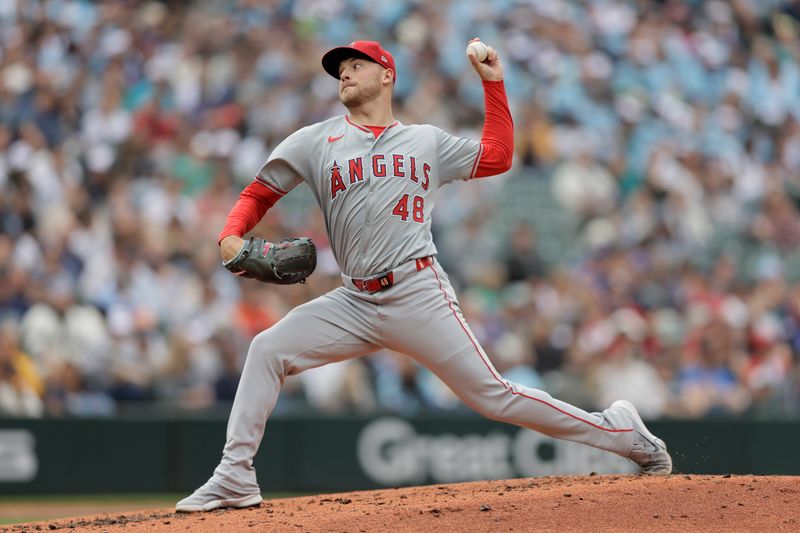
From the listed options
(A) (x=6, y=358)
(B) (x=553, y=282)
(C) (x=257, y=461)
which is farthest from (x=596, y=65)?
(A) (x=6, y=358)

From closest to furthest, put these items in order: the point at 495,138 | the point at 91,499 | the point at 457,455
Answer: the point at 495,138 → the point at 91,499 → the point at 457,455

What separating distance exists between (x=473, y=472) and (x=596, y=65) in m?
5.44

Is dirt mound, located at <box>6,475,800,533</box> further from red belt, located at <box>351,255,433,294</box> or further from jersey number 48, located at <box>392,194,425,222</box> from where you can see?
jersey number 48, located at <box>392,194,425,222</box>

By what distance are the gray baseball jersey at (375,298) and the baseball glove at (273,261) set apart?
195mm

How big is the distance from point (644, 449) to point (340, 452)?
492 cm

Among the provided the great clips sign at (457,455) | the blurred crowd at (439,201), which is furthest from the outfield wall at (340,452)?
the blurred crowd at (439,201)

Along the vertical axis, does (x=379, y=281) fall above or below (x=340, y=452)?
above

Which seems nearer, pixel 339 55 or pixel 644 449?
pixel 339 55

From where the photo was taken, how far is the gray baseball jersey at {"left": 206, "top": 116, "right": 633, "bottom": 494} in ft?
16.8

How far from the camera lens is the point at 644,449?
5605 mm

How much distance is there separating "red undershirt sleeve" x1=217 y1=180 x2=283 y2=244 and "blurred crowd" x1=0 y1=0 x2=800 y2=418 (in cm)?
465

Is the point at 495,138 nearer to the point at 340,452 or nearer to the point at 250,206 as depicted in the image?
the point at 250,206

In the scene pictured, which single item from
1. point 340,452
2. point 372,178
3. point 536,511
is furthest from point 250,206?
point 340,452

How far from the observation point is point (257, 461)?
10094mm
